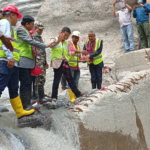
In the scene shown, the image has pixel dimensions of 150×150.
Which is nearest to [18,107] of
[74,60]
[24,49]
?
[24,49]

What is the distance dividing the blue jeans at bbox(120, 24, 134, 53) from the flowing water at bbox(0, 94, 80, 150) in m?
→ 4.05

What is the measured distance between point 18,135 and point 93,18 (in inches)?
244

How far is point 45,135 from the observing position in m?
2.34

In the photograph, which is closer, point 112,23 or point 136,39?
point 136,39

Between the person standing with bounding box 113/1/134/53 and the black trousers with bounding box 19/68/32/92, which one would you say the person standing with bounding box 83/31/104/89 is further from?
the person standing with bounding box 113/1/134/53

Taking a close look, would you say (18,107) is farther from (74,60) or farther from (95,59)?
(95,59)

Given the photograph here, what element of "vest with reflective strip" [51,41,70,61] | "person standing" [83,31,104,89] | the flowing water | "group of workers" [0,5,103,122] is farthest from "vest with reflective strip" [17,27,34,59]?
"person standing" [83,31,104,89]

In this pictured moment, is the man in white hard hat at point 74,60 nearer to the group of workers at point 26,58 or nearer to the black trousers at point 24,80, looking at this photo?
the group of workers at point 26,58

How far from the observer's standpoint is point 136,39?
6.76 metres

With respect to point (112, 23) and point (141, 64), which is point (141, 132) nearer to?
point (141, 64)

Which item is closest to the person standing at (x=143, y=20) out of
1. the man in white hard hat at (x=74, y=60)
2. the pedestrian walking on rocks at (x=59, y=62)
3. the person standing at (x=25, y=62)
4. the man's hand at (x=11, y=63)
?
the man in white hard hat at (x=74, y=60)

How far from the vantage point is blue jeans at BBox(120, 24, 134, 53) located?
6.15 meters

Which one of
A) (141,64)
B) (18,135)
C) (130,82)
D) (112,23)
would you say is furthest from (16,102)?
(112,23)

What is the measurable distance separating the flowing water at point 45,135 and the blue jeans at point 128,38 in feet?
13.3
